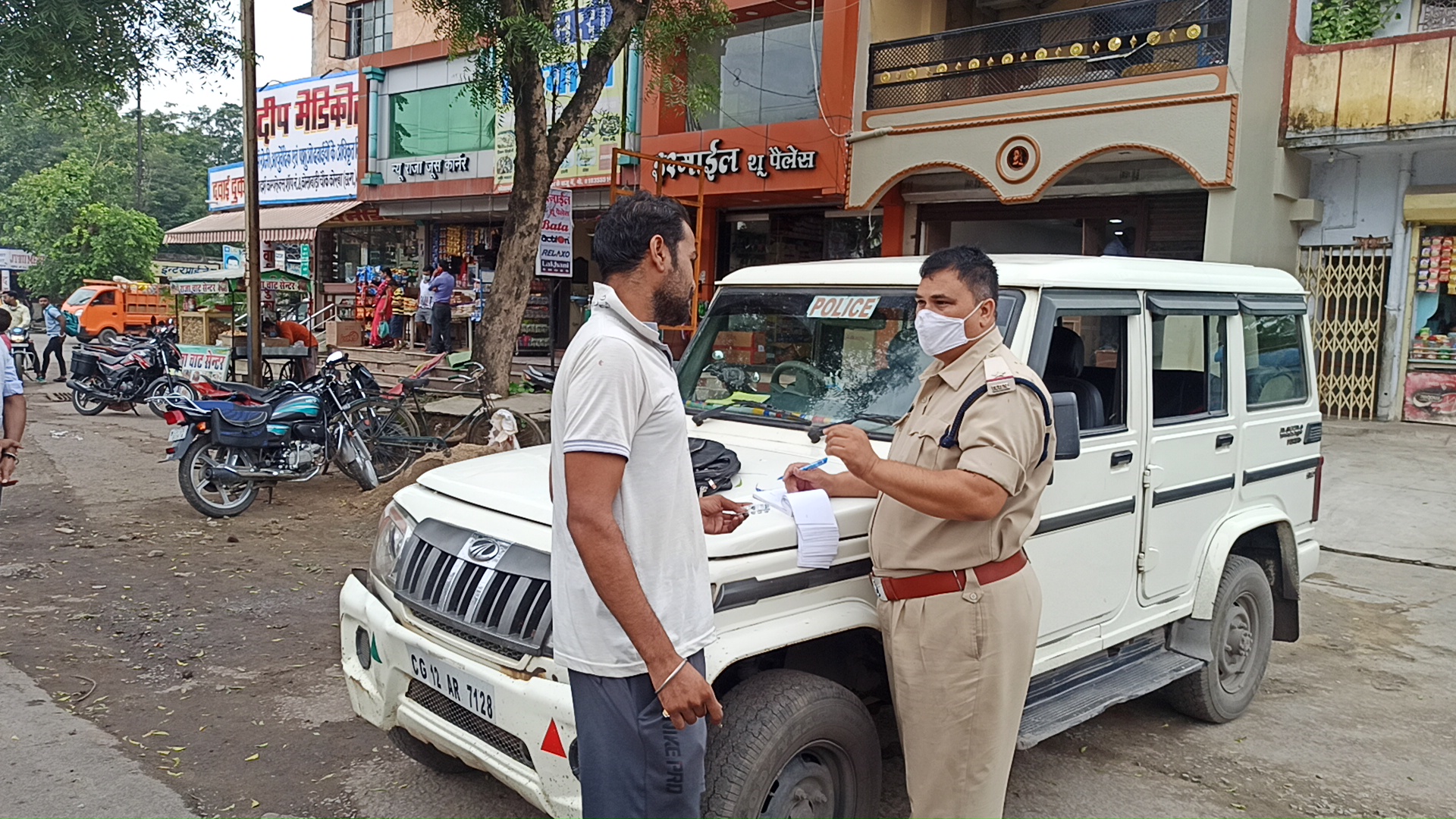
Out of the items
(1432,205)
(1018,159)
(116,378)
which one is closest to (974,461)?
(1018,159)

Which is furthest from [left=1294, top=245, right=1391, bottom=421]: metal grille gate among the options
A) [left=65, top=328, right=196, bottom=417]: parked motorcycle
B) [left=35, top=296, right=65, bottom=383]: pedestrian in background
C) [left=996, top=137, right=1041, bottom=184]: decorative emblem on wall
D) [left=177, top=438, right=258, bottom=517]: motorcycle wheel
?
[left=35, top=296, right=65, bottom=383]: pedestrian in background

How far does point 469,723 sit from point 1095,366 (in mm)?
2502

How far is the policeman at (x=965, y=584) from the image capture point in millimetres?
2754

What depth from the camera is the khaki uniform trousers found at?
2775 mm

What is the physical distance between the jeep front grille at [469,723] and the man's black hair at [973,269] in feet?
5.57

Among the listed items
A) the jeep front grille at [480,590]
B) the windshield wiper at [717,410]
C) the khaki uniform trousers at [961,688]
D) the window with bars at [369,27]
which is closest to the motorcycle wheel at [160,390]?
the windshield wiper at [717,410]

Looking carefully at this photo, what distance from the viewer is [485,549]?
290cm

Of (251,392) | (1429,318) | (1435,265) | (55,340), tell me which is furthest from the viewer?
(55,340)

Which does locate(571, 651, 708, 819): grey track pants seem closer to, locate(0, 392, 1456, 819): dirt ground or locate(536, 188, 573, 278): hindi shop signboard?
locate(0, 392, 1456, 819): dirt ground

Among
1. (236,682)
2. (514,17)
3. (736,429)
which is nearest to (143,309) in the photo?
(514,17)

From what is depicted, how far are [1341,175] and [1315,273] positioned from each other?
3.81 ft

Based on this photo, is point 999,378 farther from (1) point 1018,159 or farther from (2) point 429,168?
(2) point 429,168

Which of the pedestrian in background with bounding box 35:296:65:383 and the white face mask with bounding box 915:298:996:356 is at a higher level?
the white face mask with bounding box 915:298:996:356

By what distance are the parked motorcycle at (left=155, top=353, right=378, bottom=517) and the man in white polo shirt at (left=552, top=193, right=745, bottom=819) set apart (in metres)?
6.81
